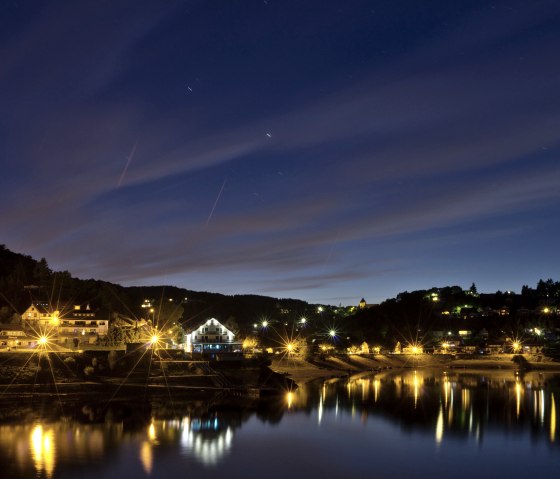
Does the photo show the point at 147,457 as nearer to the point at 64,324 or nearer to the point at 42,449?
the point at 42,449

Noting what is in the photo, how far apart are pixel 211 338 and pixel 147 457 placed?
2103 inches

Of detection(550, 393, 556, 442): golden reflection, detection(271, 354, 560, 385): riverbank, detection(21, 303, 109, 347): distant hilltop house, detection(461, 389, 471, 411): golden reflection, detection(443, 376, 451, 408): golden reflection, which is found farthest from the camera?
detection(271, 354, 560, 385): riverbank

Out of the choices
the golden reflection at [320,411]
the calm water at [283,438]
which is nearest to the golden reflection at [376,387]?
the calm water at [283,438]

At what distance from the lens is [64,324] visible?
82.3 m

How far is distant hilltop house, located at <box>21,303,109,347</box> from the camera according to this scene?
78.2 metres

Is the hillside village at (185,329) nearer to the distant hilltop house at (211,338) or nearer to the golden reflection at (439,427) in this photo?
the distant hilltop house at (211,338)

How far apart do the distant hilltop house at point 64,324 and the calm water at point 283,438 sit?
2558 cm

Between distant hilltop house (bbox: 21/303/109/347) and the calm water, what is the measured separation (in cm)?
2558

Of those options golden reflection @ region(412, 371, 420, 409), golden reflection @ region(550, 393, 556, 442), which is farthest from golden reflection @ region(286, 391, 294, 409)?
golden reflection @ region(550, 393, 556, 442)

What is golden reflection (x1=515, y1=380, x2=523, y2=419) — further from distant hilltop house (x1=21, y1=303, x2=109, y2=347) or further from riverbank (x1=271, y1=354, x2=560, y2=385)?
distant hilltop house (x1=21, y1=303, x2=109, y2=347)

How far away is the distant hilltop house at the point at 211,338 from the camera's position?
90000 mm

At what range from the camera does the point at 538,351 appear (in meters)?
144

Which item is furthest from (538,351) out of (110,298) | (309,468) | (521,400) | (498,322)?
(309,468)

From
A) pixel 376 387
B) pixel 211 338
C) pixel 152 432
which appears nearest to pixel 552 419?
pixel 376 387
